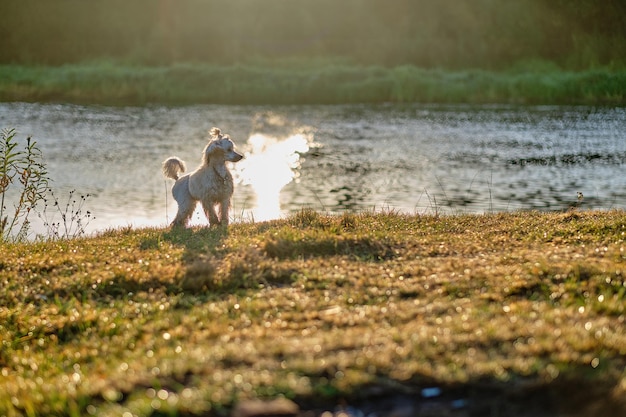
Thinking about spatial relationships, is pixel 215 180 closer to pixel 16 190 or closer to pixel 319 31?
pixel 16 190

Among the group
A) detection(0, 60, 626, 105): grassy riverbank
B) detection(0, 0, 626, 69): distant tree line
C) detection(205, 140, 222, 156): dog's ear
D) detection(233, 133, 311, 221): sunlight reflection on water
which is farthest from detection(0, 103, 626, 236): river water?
detection(0, 0, 626, 69): distant tree line

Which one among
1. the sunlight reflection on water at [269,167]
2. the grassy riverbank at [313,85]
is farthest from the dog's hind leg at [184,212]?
the grassy riverbank at [313,85]

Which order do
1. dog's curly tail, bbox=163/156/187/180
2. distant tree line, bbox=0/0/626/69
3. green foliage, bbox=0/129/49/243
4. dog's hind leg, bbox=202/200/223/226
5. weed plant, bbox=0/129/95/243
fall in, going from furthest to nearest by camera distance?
distant tree line, bbox=0/0/626/69 → dog's curly tail, bbox=163/156/187/180 → weed plant, bbox=0/129/95/243 → green foliage, bbox=0/129/49/243 → dog's hind leg, bbox=202/200/223/226

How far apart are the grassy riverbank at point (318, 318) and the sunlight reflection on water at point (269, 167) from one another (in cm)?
892

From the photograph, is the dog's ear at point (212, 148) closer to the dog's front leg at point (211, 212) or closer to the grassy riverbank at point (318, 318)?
the dog's front leg at point (211, 212)

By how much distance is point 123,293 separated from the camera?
9.86 meters

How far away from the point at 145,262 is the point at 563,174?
61.3ft

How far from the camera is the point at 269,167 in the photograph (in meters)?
30.3

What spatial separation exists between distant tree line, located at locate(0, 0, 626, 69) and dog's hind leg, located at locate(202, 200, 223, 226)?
44756 millimetres

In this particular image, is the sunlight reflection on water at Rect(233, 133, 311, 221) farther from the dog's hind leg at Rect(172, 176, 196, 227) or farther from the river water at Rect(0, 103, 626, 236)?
the dog's hind leg at Rect(172, 176, 196, 227)

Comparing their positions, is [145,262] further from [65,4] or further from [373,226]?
[65,4]

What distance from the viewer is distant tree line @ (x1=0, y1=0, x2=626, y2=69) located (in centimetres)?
5788

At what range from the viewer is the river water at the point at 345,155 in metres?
22.4

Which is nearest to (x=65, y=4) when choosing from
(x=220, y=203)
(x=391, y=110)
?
(x=391, y=110)
